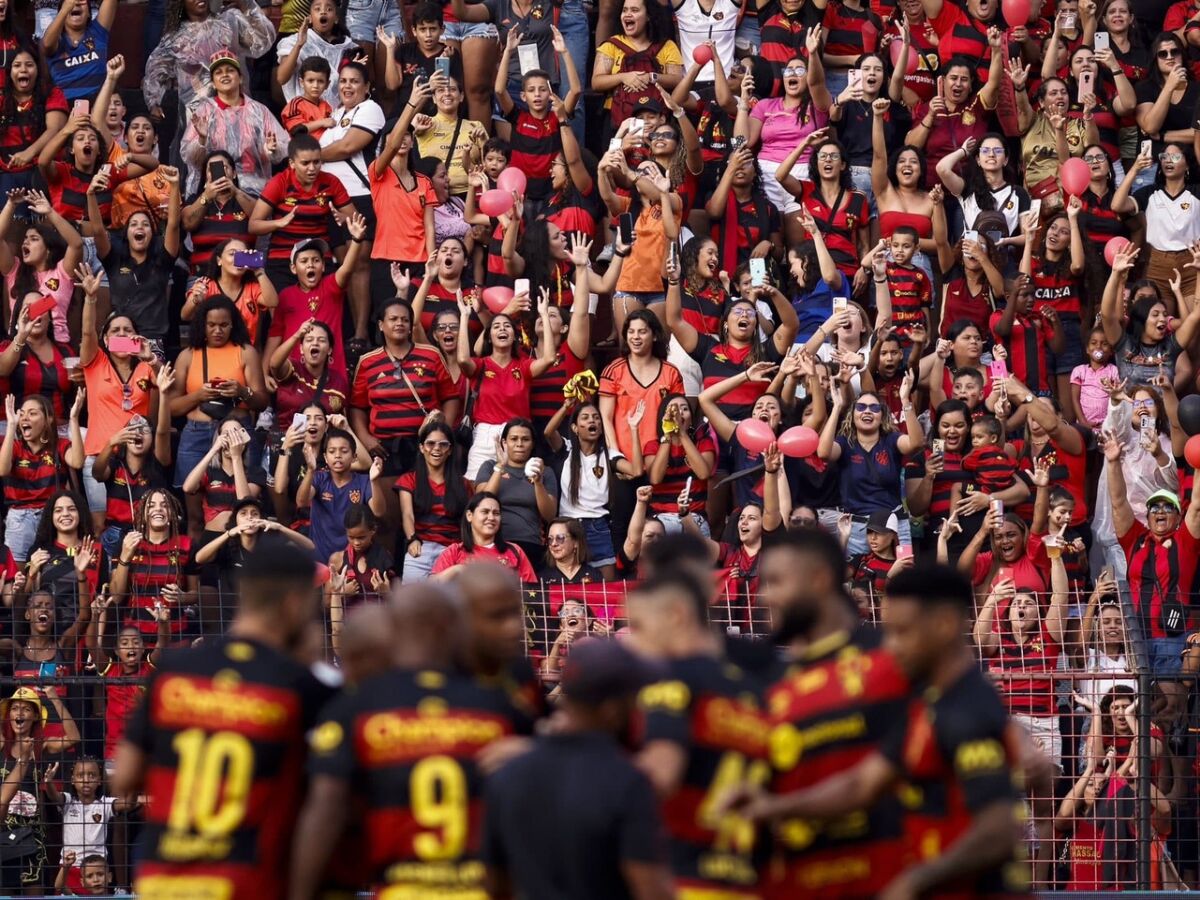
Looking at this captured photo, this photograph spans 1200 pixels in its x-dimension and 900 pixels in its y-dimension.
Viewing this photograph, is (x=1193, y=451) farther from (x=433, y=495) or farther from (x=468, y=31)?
(x=468, y=31)

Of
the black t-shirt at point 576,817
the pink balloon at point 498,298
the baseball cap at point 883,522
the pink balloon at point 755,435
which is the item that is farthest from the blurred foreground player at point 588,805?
the pink balloon at point 498,298

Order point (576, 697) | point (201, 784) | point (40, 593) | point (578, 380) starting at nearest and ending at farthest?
point (576, 697) → point (201, 784) → point (40, 593) → point (578, 380)

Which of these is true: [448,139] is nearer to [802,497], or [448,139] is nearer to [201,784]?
[802,497]

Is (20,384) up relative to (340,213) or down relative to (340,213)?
down

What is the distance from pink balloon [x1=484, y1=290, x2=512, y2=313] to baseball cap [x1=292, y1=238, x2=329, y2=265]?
55.1 inches

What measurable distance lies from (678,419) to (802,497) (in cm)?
104

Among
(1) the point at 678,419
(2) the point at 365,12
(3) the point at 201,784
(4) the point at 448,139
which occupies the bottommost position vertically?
(3) the point at 201,784

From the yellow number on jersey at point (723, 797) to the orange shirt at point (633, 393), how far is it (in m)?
8.98

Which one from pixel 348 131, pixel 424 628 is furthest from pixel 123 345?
pixel 424 628

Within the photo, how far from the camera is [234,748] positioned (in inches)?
280

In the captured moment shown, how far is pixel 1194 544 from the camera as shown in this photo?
15.2 meters

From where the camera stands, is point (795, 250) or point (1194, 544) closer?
point (1194, 544)

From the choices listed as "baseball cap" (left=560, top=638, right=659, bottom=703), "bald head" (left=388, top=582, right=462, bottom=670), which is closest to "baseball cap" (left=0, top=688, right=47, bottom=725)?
"bald head" (left=388, top=582, right=462, bottom=670)

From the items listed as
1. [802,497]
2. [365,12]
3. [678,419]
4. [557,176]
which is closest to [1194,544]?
[802,497]
